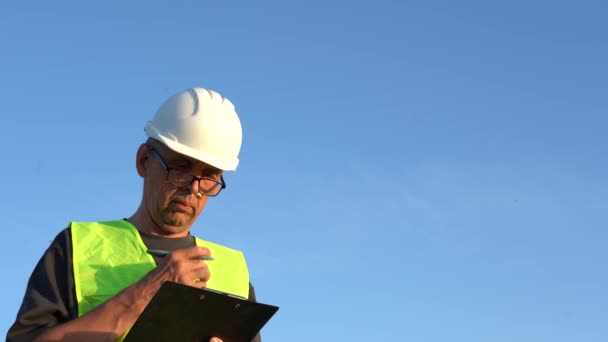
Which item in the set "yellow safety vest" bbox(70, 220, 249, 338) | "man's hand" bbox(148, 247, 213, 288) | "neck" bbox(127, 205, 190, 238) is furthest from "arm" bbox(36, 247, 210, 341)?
"neck" bbox(127, 205, 190, 238)

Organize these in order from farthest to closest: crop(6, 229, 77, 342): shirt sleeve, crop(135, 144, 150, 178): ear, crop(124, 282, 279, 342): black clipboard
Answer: crop(135, 144, 150, 178): ear, crop(6, 229, 77, 342): shirt sleeve, crop(124, 282, 279, 342): black clipboard

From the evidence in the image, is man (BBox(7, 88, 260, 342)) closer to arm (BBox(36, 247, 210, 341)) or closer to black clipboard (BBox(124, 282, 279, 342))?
arm (BBox(36, 247, 210, 341))

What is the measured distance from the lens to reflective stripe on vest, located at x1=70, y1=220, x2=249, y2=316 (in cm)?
635

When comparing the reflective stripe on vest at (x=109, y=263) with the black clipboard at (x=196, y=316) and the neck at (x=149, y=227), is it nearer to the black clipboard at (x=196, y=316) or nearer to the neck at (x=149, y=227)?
the neck at (x=149, y=227)

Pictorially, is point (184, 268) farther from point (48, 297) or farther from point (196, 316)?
point (48, 297)

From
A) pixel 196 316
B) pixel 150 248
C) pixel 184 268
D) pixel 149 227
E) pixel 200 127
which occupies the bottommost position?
pixel 196 316

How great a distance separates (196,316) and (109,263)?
0.92 m

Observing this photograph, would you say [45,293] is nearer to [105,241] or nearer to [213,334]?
[105,241]

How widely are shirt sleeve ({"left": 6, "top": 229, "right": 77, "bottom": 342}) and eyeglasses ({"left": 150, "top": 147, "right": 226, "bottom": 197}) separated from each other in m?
0.78

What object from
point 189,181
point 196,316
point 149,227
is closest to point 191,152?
point 189,181

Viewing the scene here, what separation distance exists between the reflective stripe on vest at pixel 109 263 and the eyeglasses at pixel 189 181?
1.44 ft

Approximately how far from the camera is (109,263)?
6.55 metres

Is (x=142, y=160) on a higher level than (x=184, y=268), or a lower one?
higher

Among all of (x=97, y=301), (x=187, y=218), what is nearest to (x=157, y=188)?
(x=187, y=218)
